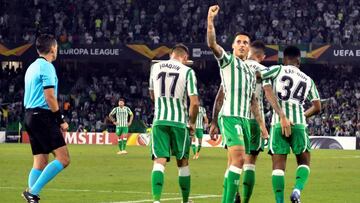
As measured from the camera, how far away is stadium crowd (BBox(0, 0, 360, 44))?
5706 centimetres

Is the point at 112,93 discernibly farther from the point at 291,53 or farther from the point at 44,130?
the point at 44,130

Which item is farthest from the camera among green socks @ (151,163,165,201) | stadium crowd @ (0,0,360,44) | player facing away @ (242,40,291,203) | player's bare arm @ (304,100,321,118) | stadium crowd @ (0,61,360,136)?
stadium crowd @ (0,0,360,44)

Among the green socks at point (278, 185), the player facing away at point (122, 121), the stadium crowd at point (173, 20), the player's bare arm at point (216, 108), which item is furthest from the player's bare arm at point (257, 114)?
the stadium crowd at point (173, 20)

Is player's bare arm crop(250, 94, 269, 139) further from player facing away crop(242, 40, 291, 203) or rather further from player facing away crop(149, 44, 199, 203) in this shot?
player facing away crop(149, 44, 199, 203)

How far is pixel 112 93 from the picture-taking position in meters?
60.0

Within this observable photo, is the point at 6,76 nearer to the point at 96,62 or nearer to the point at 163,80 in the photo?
the point at 96,62

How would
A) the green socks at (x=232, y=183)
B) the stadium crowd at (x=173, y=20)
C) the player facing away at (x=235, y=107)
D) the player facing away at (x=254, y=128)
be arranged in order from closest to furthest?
the green socks at (x=232, y=183) < the player facing away at (x=235, y=107) < the player facing away at (x=254, y=128) < the stadium crowd at (x=173, y=20)

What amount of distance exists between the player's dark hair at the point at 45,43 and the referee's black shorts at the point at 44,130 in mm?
889

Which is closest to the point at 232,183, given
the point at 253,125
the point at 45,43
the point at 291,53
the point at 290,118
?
the point at 290,118

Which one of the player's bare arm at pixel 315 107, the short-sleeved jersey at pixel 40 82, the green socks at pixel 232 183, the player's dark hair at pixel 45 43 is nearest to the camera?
the green socks at pixel 232 183

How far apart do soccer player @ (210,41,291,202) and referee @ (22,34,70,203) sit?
234cm

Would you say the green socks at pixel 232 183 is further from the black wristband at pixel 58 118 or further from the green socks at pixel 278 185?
the black wristband at pixel 58 118

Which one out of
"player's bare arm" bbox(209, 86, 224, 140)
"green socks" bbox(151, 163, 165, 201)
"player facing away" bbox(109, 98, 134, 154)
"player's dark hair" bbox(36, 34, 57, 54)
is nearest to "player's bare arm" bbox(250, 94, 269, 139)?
"player's bare arm" bbox(209, 86, 224, 140)

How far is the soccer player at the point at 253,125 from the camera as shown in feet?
47.7
